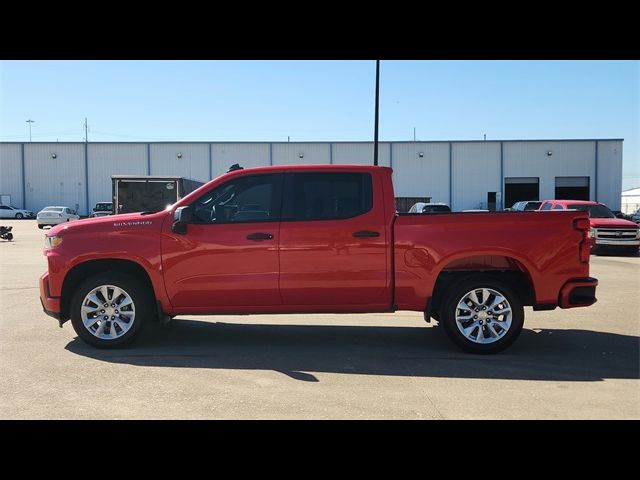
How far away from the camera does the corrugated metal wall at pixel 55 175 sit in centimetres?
5016

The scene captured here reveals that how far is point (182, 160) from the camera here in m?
48.8

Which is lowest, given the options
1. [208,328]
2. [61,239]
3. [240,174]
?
[208,328]

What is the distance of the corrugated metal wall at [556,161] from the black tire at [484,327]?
41.4 meters

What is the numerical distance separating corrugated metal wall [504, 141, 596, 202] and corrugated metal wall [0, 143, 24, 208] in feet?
141

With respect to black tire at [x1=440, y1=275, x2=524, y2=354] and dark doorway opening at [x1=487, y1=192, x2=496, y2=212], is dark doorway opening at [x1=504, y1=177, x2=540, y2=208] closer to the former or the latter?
dark doorway opening at [x1=487, y1=192, x2=496, y2=212]

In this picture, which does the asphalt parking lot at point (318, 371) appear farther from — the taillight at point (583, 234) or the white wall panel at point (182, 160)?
the white wall panel at point (182, 160)

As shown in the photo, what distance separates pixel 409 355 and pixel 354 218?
162 centimetres

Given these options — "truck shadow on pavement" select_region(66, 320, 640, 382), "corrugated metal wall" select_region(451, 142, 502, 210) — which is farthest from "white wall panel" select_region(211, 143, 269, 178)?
"truck shadow on pavement" select_region(66, 320, 640, 382)

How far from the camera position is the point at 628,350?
21.0ft

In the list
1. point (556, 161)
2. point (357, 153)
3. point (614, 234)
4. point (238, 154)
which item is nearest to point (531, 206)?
point (614, 234)

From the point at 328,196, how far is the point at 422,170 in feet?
134

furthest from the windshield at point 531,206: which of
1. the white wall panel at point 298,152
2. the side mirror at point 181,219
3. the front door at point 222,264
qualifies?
the white wall panel at point 298,152
